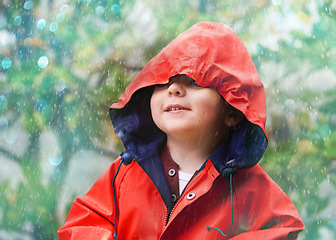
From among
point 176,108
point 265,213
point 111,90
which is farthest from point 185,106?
point 111,90

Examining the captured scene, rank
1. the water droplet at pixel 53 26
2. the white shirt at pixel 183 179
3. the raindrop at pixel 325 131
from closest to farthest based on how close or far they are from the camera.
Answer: the white shirt at pixel 183 179, the raindrop at pixel 325 131, the water droplet at pixel 53 26

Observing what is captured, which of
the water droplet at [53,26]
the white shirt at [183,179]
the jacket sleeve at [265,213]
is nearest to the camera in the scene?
the jacket sleeve at [265,213]

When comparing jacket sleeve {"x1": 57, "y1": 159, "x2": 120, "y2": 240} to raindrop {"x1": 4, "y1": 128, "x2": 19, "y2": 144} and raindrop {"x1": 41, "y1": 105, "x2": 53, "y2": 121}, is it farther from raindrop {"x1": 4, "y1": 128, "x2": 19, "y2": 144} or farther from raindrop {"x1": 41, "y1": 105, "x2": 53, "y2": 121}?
raindrop {"x1": 4, "y1": 128, "x2": 19, "y2": 144}

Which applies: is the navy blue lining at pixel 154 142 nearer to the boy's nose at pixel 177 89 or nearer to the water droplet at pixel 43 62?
the boy's nose at pixel 177 89

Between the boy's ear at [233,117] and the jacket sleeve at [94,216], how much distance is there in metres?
0.39

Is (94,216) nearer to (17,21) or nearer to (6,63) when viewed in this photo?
(6,63)

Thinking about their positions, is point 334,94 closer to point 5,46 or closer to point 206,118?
point 206,118

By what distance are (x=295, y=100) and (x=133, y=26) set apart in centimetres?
84

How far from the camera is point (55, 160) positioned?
231cm

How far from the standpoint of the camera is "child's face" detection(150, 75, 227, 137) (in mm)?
1395

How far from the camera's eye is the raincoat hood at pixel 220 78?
54.1 inches

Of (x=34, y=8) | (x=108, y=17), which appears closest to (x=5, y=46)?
(x=34, y=8)

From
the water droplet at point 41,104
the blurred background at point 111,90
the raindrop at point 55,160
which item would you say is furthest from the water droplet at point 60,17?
the raindrop at point 55,160

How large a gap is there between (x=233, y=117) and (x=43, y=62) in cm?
116
